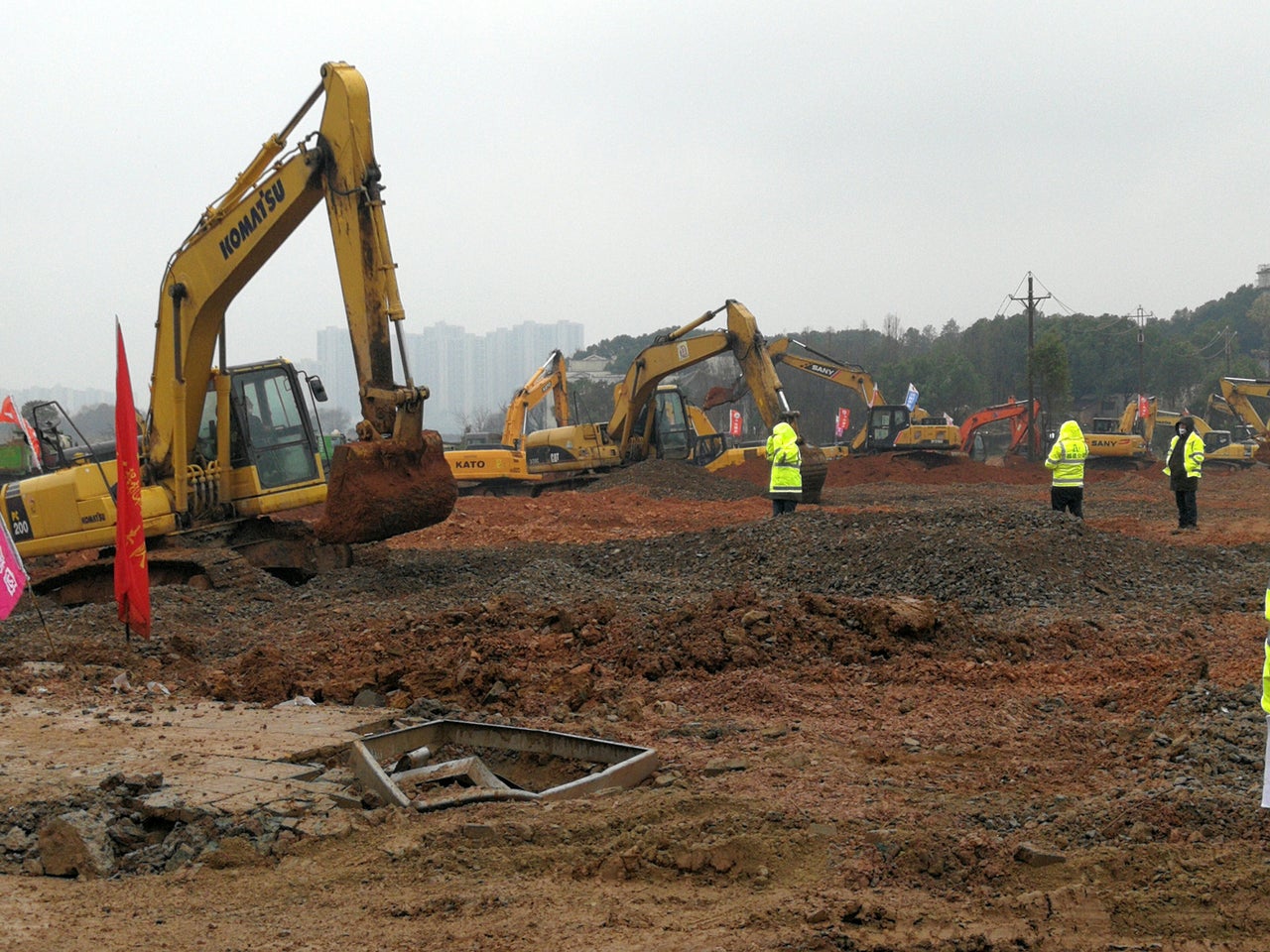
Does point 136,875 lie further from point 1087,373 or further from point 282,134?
point 1087,373

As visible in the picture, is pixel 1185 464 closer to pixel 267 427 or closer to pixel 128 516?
pixel 267 427

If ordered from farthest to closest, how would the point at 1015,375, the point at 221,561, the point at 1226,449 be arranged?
1. the point at 1015,375
2. the point at 1226,449
3. the point at 221,561

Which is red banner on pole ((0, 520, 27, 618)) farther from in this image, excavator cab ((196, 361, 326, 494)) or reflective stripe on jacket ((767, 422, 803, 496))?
reflective stripe on jacket ((767, 422, 803, 496))

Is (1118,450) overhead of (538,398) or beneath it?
beneath

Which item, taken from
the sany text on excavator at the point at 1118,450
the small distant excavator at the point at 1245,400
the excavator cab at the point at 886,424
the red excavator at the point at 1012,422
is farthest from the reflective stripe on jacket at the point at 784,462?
the small distant excavator at the point at 1245,400

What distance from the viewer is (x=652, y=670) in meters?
8.19

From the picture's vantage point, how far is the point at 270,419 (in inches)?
530

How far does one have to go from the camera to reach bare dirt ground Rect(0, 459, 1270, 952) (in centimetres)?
409

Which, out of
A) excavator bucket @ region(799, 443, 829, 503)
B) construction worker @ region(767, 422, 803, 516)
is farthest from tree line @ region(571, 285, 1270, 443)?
construction worker @ region(767, 422, 803, 516)

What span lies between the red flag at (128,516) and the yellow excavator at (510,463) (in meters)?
16.0

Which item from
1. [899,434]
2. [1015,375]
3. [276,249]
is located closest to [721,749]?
[276,249]

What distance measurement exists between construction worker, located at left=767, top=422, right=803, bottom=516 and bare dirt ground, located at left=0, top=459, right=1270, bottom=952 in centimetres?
214

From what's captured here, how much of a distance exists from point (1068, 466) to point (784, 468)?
12.9 feet

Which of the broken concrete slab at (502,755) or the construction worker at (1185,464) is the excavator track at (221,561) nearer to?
the broken concrete slab at (502,755)
